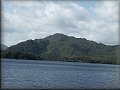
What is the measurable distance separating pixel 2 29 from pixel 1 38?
0.97 meters

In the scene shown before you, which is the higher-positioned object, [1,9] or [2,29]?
[1,9]

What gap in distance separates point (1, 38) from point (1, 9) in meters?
3.13

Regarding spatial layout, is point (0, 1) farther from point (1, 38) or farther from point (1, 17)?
point (1, 38)

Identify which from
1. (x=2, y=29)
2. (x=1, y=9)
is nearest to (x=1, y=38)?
(x=2, y=29)

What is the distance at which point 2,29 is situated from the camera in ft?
91.5

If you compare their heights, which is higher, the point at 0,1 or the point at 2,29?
the point at 0,1

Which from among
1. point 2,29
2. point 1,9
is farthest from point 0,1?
point 2,29

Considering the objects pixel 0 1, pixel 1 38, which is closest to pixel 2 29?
pixel 1 38

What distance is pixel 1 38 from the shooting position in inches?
1103

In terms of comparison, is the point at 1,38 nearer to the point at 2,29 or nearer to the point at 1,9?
the point at 2,29

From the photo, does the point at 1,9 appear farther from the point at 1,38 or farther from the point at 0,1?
the point at 1,38

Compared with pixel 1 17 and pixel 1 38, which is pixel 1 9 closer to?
pixel 1 17

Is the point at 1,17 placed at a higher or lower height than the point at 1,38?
higher

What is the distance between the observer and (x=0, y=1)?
27594 mm
